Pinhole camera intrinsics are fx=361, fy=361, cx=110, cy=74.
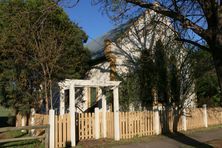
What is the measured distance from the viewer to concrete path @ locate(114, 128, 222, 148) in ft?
46.9

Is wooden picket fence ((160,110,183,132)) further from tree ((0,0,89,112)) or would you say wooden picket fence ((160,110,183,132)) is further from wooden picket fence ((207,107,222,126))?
tree ((0,0,89,112))

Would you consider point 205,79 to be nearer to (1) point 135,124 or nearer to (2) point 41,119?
(1) point 135,124

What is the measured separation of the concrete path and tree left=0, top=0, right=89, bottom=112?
4743 mm

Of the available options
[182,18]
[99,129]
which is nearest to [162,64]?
[99,129]

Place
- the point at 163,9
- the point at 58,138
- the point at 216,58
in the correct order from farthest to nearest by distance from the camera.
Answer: the point at 58,138
the point at 163,9
the point at 216,58

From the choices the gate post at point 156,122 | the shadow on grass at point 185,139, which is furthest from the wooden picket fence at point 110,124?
the shadow on grass at point 185,139

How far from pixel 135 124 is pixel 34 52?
5.64m

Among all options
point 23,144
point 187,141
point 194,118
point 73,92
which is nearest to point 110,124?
point 73,92

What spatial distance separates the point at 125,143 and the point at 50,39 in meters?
5.54

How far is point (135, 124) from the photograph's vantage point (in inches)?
659

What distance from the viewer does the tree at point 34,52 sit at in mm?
15508

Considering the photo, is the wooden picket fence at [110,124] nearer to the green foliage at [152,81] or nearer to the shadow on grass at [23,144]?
the shadow on grass at [23,144]

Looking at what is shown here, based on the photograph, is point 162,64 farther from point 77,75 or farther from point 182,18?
point 182,18

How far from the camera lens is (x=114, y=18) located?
13.9 meters
